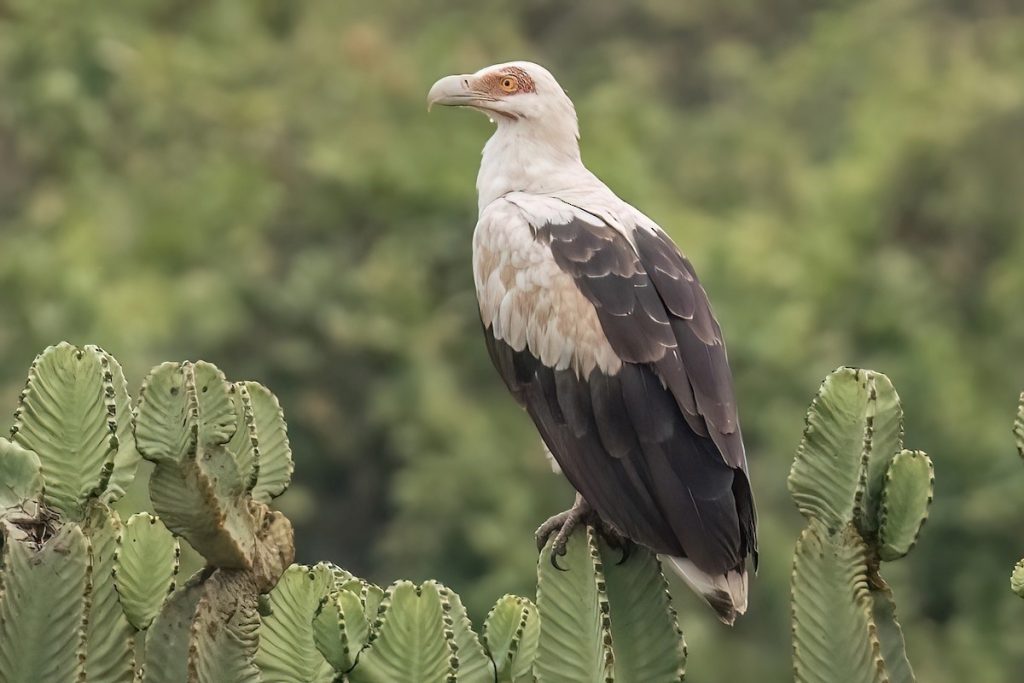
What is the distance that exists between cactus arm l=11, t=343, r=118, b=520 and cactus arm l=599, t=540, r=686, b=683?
1287 millimetres

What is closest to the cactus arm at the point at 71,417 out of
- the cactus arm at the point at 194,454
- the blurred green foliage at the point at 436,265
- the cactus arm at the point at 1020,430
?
the cactus arm at the point at 194,454

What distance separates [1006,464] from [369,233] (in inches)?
251

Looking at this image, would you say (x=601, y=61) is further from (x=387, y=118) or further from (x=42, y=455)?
(x=42, y=455)

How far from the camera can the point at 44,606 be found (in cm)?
436

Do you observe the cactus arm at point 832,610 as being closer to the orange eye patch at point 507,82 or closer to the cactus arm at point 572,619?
the cactus arm at point 572,619

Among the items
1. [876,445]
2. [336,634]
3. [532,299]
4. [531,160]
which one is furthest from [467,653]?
[531,160]

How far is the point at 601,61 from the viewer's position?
79.2 ft

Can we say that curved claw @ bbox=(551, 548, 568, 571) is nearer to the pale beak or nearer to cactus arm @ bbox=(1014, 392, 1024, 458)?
cactus arm @ bbox=(1014, 392, 1024, 458)

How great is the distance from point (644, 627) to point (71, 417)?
1.48 m

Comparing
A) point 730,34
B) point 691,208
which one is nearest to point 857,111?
point 691,208

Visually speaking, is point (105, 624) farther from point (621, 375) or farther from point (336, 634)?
point (621, 375)

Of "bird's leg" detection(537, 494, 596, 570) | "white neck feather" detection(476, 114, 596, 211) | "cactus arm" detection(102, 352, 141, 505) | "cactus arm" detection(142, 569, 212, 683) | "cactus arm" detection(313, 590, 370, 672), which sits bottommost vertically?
"bird's leg" detection(537, 494, 596, 570)

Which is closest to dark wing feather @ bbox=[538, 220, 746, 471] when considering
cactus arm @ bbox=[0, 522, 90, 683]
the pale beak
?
the pale beak

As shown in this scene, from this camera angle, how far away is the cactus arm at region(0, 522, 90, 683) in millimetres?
4348
